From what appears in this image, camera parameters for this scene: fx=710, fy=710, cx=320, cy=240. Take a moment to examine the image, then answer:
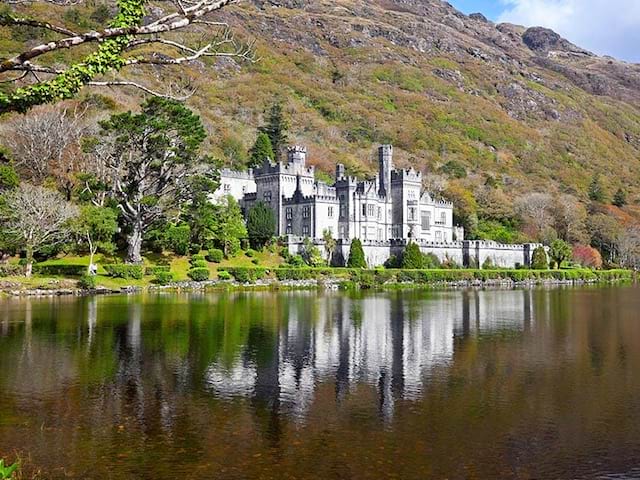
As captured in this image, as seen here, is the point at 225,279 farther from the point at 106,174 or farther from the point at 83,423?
the point at 83,423

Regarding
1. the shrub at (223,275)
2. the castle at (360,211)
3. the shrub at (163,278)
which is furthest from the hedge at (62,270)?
the castle at (360,211)

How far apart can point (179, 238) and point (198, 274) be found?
6.58 metres

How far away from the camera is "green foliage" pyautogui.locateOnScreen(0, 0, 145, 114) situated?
1044cm

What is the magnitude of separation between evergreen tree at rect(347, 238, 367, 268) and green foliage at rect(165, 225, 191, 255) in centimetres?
1676

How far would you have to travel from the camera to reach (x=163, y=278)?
182ft

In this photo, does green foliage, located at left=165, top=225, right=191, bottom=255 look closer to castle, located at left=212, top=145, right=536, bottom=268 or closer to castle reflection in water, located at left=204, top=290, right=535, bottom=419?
castle, located at left=212, top=145, right=536, bottom=268

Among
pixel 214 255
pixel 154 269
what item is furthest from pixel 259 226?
pixel 154 269

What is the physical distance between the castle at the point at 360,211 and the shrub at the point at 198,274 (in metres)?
16.7

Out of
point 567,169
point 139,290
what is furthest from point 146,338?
point 567,169

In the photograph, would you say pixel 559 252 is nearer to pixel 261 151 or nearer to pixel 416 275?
pixel 416 275

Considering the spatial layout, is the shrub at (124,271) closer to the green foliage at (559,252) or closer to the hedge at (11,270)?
the hedge at (11,270)

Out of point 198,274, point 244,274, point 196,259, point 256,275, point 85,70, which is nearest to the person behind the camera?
point 85,70

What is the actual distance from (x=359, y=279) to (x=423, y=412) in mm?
49026

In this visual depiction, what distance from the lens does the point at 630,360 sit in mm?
23031
